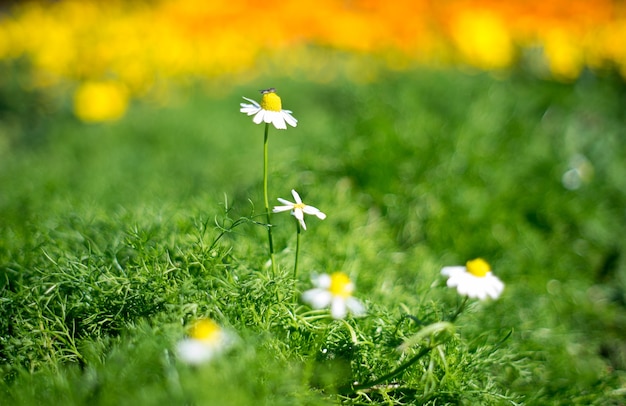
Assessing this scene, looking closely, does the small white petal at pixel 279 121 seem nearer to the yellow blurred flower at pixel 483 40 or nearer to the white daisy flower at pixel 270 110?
the white daisy flower at pixel 270 110

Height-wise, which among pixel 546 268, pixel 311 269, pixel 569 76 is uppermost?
pixel 569 76

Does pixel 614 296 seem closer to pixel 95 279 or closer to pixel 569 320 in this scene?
pixel 569 320

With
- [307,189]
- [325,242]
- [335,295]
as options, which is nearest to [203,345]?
[335,295]

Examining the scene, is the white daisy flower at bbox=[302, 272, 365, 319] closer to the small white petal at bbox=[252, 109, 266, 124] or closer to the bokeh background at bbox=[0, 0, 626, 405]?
the bokeh background at bbox=[0, 0, 626, 405]

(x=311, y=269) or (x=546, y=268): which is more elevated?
(x=311, y=269)

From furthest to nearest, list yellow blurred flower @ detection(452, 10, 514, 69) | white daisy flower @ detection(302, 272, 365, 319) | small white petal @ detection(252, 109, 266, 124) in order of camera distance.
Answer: yellow blurred flower @ detection(452, 10, 514, 69), small white petal @ detection(252, 109, 266, 124), white daisy flower @ detection(302, 272, 365, 319)

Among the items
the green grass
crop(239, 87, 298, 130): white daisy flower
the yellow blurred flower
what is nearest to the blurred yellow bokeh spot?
the green grass

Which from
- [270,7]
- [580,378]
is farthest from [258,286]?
[270,7]
